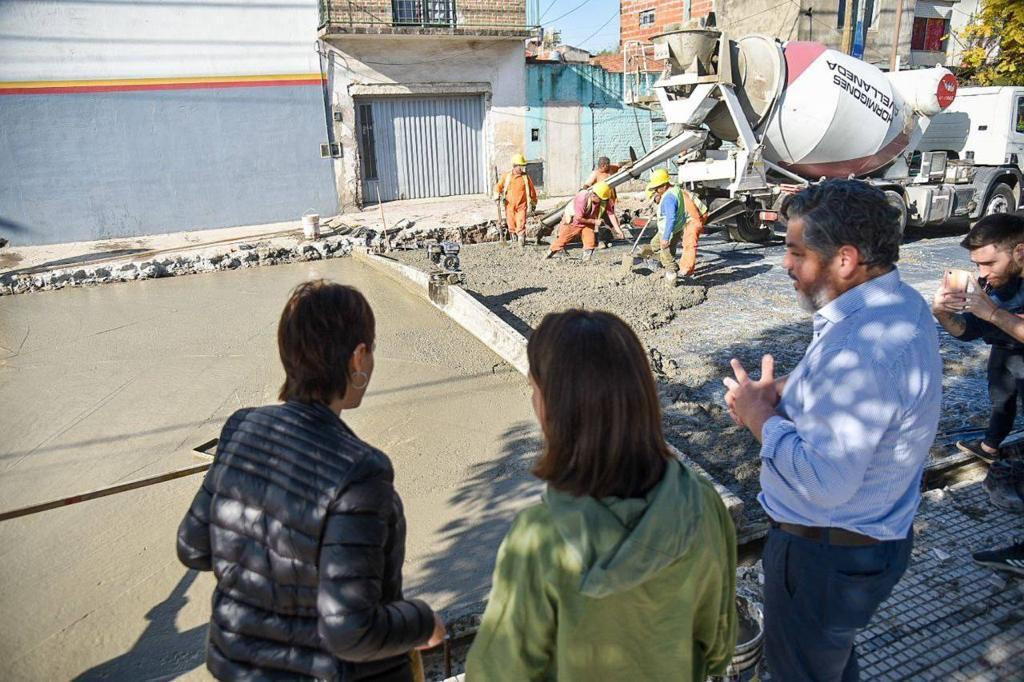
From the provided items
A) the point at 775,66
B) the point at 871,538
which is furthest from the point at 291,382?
the point at 775,66

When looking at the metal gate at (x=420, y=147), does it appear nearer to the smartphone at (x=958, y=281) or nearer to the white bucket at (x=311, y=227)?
the white bucket at (x=311, y=227)

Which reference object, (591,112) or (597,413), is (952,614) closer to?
(597,413)

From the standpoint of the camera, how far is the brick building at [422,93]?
15375 mm

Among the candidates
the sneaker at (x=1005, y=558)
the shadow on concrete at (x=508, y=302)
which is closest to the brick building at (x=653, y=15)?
the shadow on concrete at (x=508, y=302)

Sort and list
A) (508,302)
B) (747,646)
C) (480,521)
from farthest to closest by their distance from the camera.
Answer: (508,302)
(480,521)
(747,646)

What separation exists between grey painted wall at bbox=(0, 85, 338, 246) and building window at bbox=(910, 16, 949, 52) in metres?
17.4

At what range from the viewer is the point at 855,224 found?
1.80 metres

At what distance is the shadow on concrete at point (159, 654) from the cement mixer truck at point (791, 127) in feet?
29.4

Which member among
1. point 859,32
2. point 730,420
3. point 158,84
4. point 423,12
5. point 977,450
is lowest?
point 730,420

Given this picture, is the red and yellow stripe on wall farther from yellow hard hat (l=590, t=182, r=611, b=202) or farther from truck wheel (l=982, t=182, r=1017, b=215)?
truck wheel (l=982, t=182, r=1017, b=215)

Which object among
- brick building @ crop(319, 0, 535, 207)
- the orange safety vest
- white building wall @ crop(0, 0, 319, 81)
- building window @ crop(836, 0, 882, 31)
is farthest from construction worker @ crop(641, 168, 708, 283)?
building window @ crop(836, 0, 882, 31)

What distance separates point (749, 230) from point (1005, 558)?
8949 millimetres

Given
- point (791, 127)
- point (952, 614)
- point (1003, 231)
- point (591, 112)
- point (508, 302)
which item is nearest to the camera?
point (952, 614)

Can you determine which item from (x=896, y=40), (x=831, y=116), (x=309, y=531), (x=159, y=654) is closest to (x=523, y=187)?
(x=831, y=116)
